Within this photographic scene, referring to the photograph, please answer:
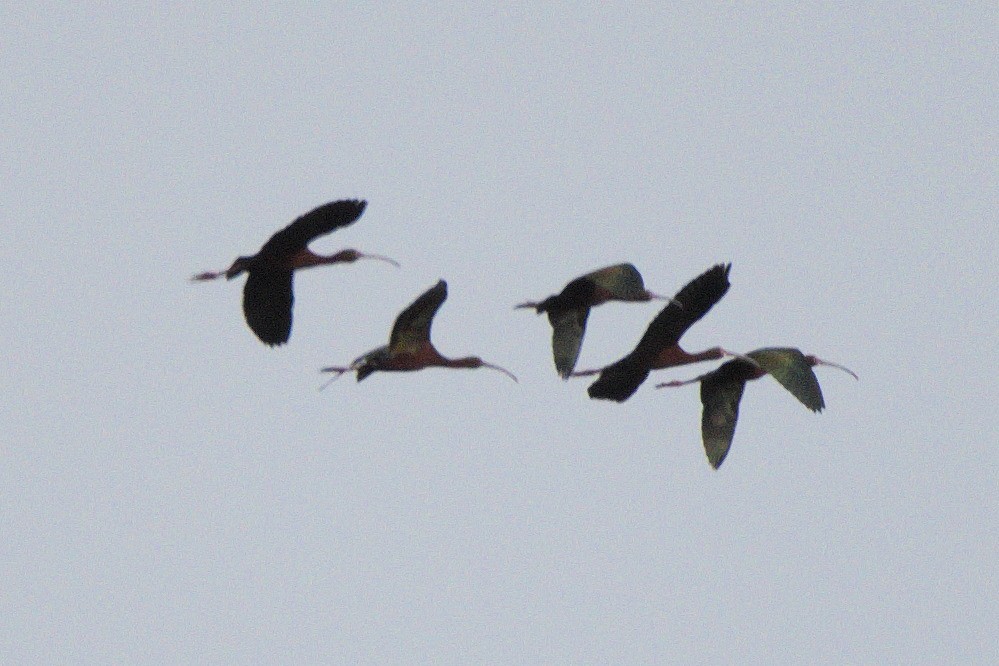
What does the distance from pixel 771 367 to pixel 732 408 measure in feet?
1.99

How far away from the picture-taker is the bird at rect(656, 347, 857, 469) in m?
27.5

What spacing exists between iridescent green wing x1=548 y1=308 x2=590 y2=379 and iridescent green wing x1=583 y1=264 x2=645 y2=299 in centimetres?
35

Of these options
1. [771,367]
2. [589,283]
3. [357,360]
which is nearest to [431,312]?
[357,360]

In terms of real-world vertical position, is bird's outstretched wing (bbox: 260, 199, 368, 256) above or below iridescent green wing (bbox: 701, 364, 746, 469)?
above

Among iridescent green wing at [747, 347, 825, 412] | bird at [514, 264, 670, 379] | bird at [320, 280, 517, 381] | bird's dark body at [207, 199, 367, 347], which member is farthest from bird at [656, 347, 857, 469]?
bird's dark body at [207, 199, 367, 347]

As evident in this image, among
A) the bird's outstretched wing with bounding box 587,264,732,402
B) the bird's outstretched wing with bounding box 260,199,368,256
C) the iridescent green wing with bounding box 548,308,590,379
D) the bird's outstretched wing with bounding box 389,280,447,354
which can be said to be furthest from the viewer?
the iridescent green wing with bounding box 548,308,590,379

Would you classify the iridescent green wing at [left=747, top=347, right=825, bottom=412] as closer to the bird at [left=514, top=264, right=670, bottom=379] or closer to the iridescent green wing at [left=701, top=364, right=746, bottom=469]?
the iridescent green wing at [left=701, top=364, right=746, bottom=469]

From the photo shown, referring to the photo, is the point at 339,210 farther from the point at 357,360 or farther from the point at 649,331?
the point at 649,331

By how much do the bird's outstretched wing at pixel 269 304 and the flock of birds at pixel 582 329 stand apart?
10 mm

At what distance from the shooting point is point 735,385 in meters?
27.8

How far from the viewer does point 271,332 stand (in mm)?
26750

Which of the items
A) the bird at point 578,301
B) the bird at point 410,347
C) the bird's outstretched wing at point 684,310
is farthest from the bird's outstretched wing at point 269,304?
the bird's outstretched wing at point 684,310

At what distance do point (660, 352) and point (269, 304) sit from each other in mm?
4050

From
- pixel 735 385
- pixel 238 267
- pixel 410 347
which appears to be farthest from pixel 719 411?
pixel 238 267
